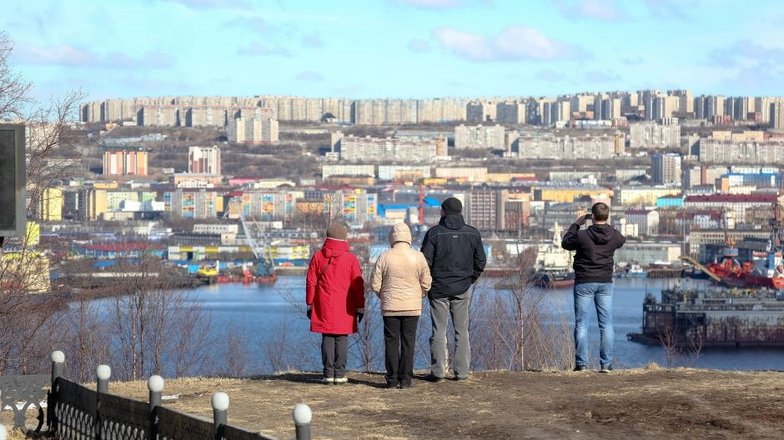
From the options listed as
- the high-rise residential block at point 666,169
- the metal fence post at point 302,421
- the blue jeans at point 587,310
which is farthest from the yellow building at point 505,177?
the metal fence post at point 302,421

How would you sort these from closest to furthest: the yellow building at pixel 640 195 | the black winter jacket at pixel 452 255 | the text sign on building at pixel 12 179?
the text sign on building at pixel 12 179
the black winter jacket at pixel 452 255
the yellow building at pixel 640 195

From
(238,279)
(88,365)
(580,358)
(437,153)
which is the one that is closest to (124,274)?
(88,365)

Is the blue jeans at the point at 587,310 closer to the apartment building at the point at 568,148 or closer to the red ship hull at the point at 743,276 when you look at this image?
the red ship hull at the point at 743,276

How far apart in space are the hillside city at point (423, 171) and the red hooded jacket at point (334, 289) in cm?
4118

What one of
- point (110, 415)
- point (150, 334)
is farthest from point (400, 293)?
point (150, 334)

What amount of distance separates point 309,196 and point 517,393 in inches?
3310

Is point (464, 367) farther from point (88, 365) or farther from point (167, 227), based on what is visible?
point (167, 227)

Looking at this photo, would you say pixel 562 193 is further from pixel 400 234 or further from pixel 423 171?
pixel 400 234

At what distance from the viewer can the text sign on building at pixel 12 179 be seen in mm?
4594

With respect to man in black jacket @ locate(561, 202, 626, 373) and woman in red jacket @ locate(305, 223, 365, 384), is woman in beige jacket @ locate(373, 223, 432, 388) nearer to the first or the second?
woman in red jacket @ locate(305, 223, 365, 384)

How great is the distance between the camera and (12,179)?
181 inches

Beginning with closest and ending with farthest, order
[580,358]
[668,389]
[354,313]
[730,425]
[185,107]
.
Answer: [730,425]
[668,389]
[354,313]
[580,358]
[185,107]

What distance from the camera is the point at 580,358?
250 inches

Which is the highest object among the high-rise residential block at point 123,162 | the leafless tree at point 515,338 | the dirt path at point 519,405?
the high-rise residential block at point 123,162
